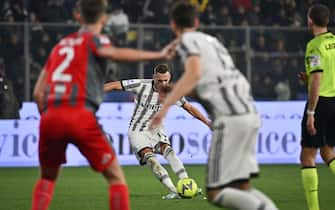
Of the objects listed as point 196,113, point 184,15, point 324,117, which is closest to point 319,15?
point 324,117

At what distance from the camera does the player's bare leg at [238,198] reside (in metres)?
6.78

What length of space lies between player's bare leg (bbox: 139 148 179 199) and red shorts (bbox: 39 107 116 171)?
4.23 metres

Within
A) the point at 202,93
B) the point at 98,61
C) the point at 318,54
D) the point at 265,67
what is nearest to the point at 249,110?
the point at 202,93

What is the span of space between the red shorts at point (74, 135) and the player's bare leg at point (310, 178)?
9.20 feet

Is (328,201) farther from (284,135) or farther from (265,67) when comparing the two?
(265,67)

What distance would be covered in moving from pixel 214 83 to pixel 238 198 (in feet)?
2.89

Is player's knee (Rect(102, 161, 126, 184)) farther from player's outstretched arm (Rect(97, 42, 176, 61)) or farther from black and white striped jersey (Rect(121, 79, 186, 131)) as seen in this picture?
black and white striped jersey (Rect(121, 79, 186, 131))

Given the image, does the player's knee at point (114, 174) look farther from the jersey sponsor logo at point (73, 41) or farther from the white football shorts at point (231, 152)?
the jersey sponsor logo at point (73, 41)

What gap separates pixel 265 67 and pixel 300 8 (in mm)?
2898

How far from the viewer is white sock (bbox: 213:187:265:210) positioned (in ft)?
22.2

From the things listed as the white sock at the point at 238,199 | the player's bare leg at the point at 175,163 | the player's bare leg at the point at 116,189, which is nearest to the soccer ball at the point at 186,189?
the player's bare leg at the point at 175,163

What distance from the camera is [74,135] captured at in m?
7.21

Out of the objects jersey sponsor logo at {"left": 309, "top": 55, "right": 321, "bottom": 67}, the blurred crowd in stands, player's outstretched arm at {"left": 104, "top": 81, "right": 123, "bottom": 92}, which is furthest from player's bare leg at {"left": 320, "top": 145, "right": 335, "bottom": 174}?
the blurred crowd in stands

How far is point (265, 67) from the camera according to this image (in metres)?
19.3
